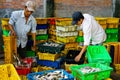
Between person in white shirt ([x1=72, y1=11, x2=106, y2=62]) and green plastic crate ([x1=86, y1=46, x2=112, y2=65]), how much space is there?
0.23 m

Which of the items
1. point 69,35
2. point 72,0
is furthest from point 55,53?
point 72,0

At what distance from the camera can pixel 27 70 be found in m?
6.02

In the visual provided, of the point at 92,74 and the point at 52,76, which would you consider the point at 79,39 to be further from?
the point at 52,76

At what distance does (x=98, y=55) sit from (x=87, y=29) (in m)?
0.77

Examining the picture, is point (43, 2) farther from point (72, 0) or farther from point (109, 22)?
point (109, 22)

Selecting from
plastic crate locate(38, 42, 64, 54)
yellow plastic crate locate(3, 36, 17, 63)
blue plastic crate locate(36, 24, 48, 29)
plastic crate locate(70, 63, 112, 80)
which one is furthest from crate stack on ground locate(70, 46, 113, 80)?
blue plastic crate locate(36, 24, 48, 29)

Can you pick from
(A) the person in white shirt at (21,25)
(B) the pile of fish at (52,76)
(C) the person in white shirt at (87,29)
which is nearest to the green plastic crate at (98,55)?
(C) the person in white shirt at (87,29)

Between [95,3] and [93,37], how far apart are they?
4691 millimetres

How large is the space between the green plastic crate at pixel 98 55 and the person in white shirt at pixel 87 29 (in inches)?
8.9

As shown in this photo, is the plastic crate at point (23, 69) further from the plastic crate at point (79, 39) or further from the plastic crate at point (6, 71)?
the plastic crate at point (79, 39)

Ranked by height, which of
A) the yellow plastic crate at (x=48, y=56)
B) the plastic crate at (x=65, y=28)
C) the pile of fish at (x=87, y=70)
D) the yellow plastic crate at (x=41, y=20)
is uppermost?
the yellow plastic crate at (x=41, y=20)

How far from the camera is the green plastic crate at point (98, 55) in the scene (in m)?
5.97

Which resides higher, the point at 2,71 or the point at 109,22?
the point at 109,22

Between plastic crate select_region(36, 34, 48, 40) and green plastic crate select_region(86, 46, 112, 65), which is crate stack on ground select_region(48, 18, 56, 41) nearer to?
plastic crate select_region(36, 34, 48, 40)
